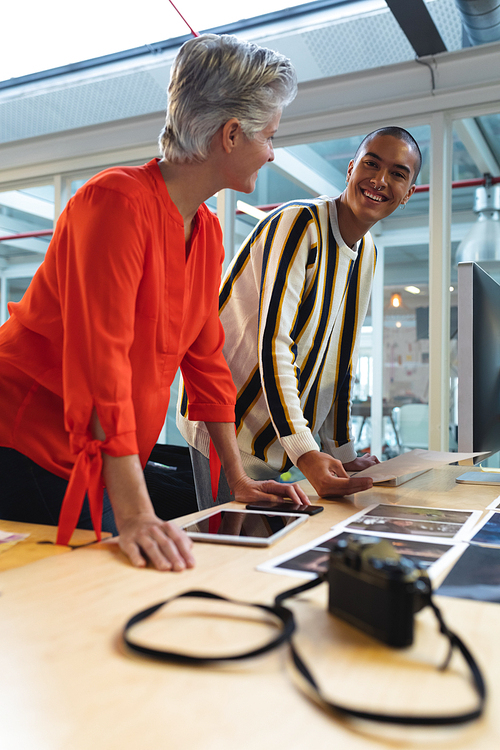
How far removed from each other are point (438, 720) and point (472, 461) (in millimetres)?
1555

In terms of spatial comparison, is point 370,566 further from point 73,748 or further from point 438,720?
point 73,748

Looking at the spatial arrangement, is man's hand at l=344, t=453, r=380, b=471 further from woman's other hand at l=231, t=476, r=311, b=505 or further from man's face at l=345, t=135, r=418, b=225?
man's face at l=345, t=135, r=418, b=225

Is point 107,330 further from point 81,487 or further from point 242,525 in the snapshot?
point 242,525

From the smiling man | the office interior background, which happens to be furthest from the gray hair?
the office interior background

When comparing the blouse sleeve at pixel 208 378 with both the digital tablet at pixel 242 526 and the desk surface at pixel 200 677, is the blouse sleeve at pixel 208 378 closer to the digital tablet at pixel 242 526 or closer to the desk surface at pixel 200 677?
the digital tablet at pixel 242 526

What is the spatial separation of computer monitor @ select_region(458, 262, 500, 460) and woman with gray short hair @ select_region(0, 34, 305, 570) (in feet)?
1.71

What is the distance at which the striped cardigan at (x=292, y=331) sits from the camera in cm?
143

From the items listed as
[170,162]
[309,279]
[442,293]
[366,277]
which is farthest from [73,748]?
[442,293]

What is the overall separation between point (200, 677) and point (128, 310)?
0.57 m

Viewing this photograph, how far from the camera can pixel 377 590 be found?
1.79 ft

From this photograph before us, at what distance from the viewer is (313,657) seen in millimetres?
526

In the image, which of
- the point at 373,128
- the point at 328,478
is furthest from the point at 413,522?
the point at 373,128

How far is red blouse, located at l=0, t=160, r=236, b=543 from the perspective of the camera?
887 millimetres

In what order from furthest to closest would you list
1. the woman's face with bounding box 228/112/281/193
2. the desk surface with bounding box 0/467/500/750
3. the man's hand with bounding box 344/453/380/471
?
the man's hand with bounding box 344/453/380/471 → the woman's face with bounding box 228/112/281/193 → the desk surface with bounding box 0/467/500/750
